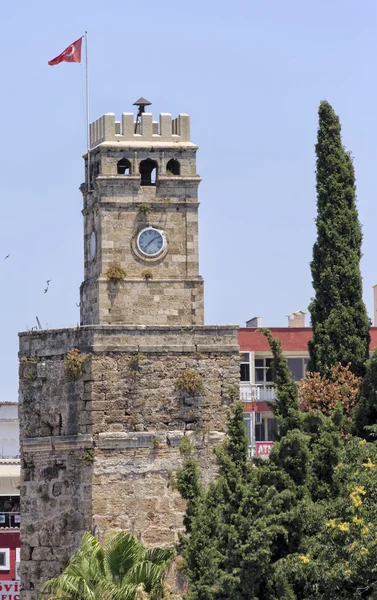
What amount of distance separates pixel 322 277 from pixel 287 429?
8.78 m

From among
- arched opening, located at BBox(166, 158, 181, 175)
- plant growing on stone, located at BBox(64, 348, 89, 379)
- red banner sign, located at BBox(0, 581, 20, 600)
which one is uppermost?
arched opening, located at BBox(166, 158, 181, 175)

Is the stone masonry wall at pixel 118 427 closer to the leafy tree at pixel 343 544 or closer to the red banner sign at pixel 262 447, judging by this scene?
the leafy tree at pixel 343 544

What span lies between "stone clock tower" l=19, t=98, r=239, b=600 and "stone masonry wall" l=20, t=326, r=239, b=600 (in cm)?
2

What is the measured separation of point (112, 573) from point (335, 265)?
11.5 metres

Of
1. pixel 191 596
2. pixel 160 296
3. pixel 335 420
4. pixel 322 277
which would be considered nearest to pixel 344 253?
pixel 322 277

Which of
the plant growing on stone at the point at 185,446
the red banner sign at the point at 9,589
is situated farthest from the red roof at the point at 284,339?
the plant growing on stone at the point at 185,446

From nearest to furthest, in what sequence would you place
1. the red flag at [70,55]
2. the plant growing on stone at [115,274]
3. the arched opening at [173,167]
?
the plant growing on stone at [115,274], the arched opening at [173,167], the red flag at [70,55]

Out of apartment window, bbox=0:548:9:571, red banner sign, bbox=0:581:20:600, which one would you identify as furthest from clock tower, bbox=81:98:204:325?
apartment window, bbox=0:548:9:571

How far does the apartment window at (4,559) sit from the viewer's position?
277 feet

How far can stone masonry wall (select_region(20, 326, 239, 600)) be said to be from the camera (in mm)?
52688

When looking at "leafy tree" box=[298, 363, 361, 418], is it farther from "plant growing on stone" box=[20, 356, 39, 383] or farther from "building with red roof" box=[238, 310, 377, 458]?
"building with red roof" box=[238, 310, 377, 458]

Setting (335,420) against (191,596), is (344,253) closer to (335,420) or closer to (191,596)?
(335,420)

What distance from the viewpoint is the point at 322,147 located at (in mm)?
57344

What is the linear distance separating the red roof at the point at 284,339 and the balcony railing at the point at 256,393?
122cm
